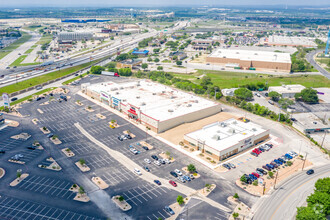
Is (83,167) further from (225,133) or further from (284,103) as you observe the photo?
(284,103)

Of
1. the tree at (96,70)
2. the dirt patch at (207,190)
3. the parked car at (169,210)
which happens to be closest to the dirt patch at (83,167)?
the parked car at (169,210)

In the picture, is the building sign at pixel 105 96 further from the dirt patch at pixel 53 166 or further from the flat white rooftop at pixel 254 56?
the flat white rooftop at pixel 254 56

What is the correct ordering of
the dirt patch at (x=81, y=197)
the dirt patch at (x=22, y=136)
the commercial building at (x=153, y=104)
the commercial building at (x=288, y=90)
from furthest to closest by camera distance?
the commercial building at (x=288, y=90) → the commercial building at (x=153, y=104) → the dirt patch at (x=22, y=136) → the dirt patch at (x=81, y=197)

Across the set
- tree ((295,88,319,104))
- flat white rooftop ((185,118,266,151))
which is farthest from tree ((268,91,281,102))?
flat white rooftop ((185,118,266,151))

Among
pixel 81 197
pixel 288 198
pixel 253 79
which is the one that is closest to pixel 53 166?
pixel 81 197

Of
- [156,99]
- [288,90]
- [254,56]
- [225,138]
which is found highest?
[254,56]

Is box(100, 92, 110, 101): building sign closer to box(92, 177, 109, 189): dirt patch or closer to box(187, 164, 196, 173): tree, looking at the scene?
box(92, 177, 109, 189): dirt patch
